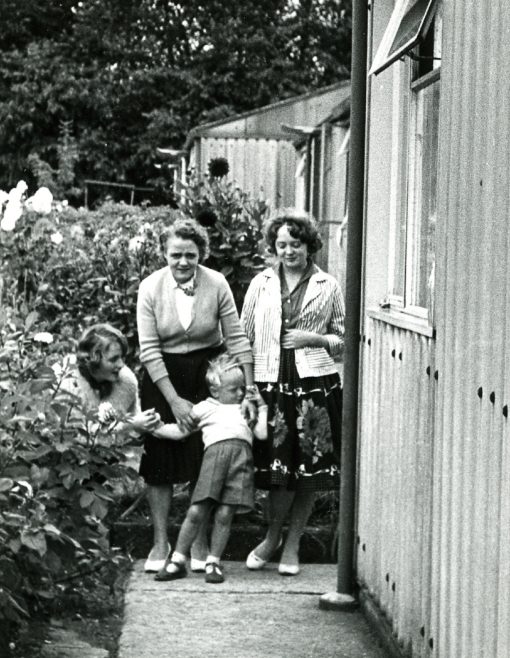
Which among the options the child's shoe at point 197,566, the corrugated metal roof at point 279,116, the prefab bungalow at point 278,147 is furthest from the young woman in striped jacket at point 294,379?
the corrugated metal roof at point 279,116

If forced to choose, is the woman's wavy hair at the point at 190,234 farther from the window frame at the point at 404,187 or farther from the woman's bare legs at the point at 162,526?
the window frame at the point at 404,187

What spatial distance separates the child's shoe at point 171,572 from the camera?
6.62 metres

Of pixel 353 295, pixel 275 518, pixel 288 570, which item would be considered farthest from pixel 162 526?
pixel 353 295

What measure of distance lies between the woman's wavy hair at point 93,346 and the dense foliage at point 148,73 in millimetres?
35177

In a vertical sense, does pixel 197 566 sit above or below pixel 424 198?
below

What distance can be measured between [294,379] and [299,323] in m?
0.30

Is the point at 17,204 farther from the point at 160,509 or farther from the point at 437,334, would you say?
the point at 437,334

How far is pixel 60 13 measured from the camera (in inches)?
1887

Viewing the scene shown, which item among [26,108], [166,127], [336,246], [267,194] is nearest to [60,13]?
[26,108]

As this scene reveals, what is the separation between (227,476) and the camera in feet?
22.3

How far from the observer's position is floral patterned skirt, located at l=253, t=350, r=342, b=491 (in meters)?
6.82

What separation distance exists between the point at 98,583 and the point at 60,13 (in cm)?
4405

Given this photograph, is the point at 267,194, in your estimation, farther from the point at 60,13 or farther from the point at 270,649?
the point at 60,13

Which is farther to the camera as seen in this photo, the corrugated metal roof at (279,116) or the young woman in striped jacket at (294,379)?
the corrugated metal roof at (279,116)
